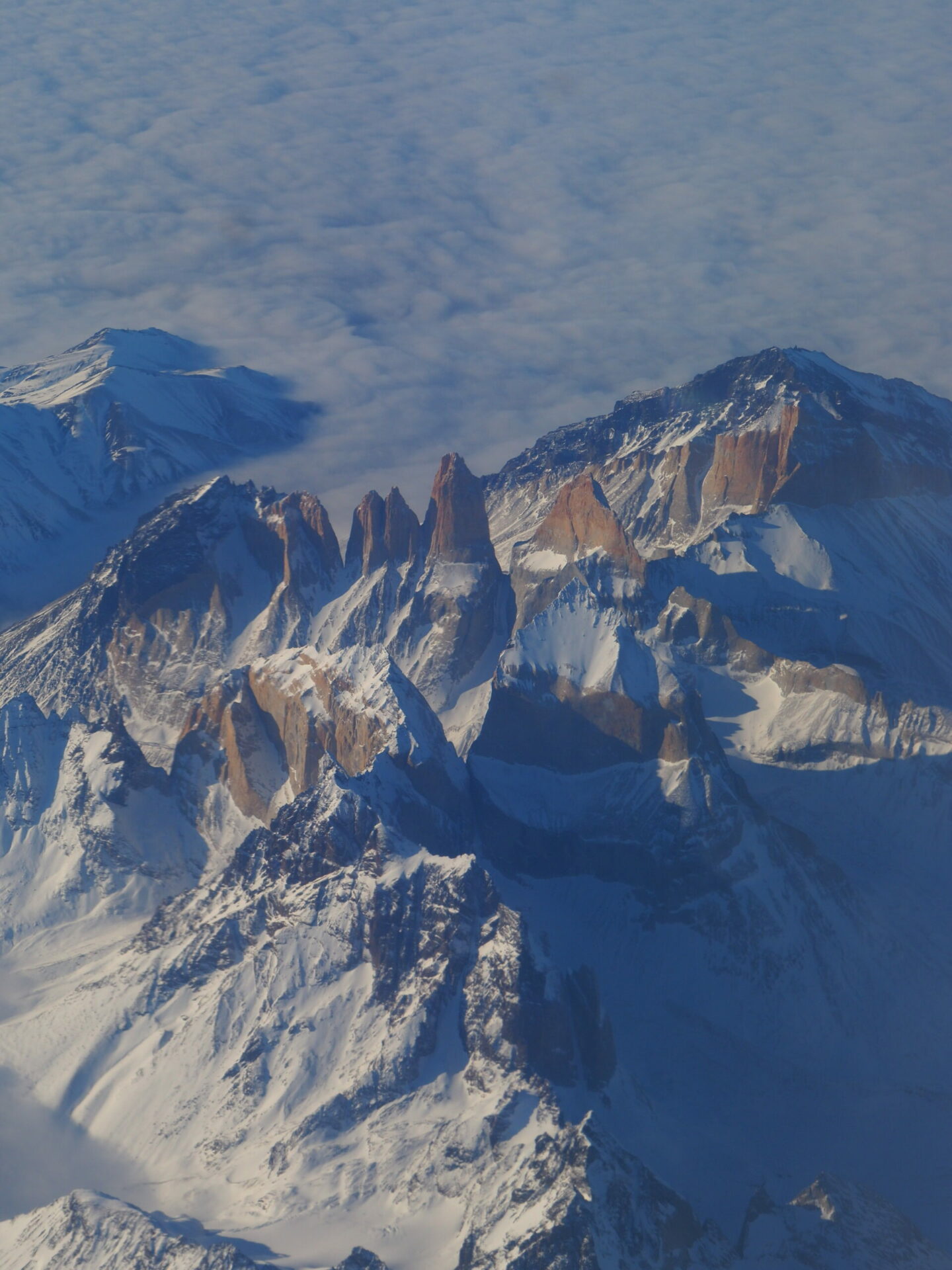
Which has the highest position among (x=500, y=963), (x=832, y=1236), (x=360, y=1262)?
(x=360, y=1262)

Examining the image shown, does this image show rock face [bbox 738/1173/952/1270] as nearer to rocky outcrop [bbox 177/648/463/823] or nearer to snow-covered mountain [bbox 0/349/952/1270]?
snow-covered mountain [bbox 0/349/952/1270]

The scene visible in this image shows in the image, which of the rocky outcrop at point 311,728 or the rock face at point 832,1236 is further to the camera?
the rocky outcrop at point 311,728

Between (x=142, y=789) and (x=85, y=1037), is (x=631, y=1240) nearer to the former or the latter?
(x=85, y=1037)

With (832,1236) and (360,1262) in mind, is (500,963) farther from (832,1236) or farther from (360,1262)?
(832,1236)

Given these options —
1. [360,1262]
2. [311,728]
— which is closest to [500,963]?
[360,1262]

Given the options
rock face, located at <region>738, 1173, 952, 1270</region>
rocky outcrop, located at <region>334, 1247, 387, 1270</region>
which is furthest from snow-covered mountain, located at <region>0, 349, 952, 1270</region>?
rocky outcrop, located at <region>334, 1247, 387, 1270</region>

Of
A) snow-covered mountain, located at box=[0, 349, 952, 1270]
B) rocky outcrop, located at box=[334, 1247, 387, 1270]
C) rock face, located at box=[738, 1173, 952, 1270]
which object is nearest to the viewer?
rocky outcrop, located at box=[334, 1247, 387, 1270]

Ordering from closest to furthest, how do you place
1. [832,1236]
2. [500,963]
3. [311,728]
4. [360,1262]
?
[360,1262], [832,1236], [500,963], [311,728]

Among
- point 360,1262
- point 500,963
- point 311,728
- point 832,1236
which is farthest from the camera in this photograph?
point 311,728

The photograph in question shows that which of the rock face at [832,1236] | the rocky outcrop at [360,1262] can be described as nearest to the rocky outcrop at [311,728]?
the rocky outcrop at [360,1262]

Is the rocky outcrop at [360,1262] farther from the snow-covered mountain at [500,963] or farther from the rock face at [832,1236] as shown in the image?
the rock face at [832,1236]
